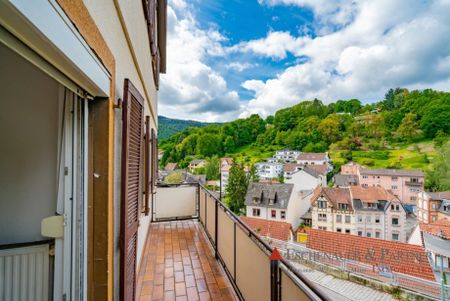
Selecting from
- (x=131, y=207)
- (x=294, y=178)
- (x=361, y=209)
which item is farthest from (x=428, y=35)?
(x=131, y=207)

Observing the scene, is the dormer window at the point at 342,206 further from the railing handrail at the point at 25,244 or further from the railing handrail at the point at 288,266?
the railing handrail at the point at 25,244

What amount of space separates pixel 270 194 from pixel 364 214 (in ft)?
25.6

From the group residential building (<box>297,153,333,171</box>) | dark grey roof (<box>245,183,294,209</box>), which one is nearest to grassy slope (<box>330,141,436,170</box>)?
residential building (<box>297,153,333,171</box>)

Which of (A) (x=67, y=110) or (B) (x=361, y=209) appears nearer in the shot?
(A) (x=67, y=110)

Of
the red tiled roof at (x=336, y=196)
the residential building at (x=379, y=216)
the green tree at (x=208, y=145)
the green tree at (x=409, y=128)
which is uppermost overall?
the green tree at (x=409, y=128)

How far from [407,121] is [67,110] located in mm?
48793

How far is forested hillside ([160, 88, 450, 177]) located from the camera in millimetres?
35438

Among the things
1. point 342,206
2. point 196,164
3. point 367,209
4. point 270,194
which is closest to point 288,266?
point 270,194

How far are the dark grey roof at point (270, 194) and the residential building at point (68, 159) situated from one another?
19.5 m

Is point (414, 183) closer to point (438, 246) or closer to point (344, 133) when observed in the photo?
point (344, 133)

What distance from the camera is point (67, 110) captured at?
970 mm

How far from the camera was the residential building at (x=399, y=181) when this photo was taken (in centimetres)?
2674

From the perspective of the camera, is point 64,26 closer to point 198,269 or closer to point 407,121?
point 198,269

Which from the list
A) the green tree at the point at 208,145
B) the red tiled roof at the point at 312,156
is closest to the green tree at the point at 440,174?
the red tiled roof at the point at 312,156
